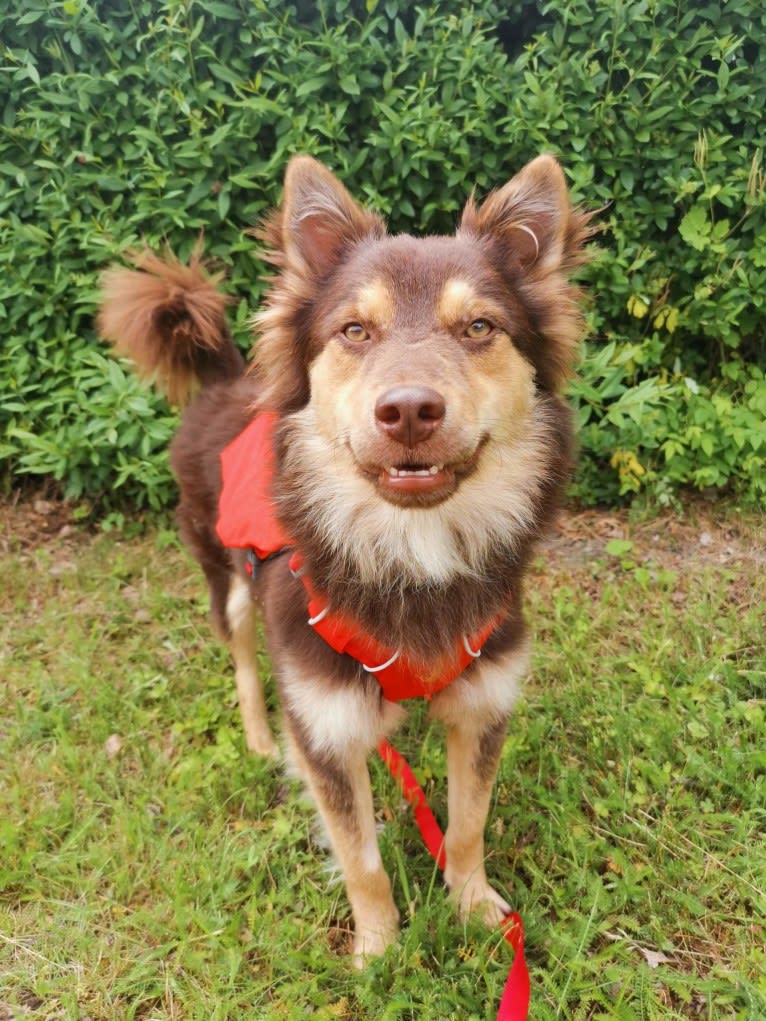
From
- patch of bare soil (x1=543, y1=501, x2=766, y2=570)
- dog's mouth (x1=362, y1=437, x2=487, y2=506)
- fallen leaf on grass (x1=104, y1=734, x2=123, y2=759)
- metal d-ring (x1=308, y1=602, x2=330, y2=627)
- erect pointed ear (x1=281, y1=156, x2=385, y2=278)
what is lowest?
fallen leaf on grass (x1=104, y1=734, x2=123, y2=759)

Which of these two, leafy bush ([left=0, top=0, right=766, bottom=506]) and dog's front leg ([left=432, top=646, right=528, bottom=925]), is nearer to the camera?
dog's front leg ([left=432, top=646, right=528, bottom=925])

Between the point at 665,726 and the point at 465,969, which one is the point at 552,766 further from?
the point at 465,969

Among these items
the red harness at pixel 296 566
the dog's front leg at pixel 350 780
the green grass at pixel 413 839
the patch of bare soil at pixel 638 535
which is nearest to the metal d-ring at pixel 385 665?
the red harness at pixel 296 566

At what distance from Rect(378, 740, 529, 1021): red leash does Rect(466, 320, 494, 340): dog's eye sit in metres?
1.38

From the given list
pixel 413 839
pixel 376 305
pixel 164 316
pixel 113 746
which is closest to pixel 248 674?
pixel 113 746

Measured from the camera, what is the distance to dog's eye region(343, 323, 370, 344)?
7.04 ft

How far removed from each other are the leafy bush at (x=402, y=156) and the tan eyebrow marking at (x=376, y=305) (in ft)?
6.72

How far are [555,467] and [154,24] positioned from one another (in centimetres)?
328

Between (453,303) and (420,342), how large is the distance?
0.57ft

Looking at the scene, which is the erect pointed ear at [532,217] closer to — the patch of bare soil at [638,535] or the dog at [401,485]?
the dog at [401,485]

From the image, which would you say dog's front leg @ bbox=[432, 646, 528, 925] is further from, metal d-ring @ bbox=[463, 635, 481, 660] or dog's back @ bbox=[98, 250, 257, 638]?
dog's back @ bbox=[98, 250, 257, 638]

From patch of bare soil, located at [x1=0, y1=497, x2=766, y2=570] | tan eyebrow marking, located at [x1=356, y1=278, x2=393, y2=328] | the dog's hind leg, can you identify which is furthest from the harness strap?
patch of bare soil, located at [x1=0, y1=497, x2=766, y2=570]

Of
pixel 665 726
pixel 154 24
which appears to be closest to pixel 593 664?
pixel 665 726

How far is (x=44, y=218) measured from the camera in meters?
4.32
